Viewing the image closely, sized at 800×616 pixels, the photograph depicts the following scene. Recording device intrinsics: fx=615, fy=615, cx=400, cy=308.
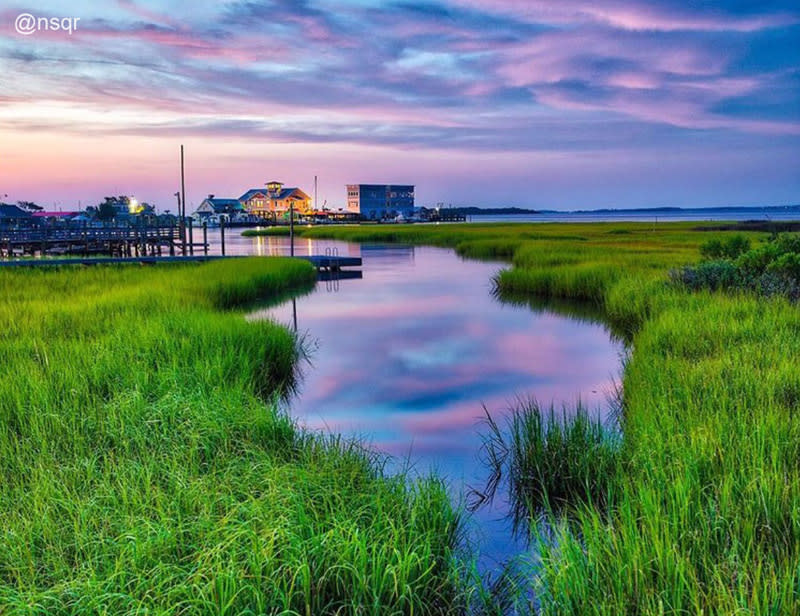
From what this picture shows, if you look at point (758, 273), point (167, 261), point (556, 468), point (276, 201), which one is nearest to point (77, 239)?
point (167, 261)

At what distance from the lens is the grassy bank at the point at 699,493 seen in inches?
131

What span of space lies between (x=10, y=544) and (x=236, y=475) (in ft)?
5.69

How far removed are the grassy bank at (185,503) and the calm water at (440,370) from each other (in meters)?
1.30

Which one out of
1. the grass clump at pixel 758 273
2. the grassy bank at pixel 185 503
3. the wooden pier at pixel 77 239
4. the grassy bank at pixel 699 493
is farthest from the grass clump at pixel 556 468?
the wooden pier at pixel 77 239

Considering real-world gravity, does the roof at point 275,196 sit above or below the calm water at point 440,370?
above

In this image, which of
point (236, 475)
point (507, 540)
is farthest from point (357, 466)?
point (507, 540)

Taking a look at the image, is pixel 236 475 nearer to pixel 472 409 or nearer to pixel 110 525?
pixel 110 525

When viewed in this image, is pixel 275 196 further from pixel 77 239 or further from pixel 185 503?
pixel 185 503

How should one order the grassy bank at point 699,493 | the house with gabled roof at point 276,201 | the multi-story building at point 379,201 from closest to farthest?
the grassy bank at point 699,493
the house with gabled roof at point 276,201
the multi-story building at point 379,201

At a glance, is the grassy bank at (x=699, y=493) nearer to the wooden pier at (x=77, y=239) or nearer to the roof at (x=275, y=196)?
the wooden pier at (x=77, y=239)

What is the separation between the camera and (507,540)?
547 cm

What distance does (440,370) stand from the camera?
12414 millimetres

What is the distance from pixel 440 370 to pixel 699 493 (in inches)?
329

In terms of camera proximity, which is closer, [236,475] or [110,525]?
[110,525]
